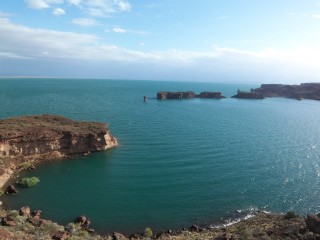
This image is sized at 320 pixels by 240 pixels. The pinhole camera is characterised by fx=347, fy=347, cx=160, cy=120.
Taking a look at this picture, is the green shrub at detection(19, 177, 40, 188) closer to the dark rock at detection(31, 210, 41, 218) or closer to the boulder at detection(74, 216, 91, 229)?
the dark rock at detection(31, 210, 41, 218)

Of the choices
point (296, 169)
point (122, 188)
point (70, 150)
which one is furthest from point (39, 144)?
point (296, 169)

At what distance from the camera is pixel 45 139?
6244 centimetres

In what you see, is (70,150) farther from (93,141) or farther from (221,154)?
(221,154)

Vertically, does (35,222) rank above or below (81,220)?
above

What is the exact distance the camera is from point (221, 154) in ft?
217

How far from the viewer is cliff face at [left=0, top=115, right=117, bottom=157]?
195 feet

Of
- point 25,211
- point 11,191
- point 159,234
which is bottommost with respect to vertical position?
point 159,234

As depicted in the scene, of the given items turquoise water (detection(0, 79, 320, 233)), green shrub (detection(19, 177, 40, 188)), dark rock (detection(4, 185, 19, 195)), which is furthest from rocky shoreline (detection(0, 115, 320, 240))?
dark rock (detection(4, 185, 19, 195))

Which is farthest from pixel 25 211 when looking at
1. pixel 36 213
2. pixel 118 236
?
pixel 118 236

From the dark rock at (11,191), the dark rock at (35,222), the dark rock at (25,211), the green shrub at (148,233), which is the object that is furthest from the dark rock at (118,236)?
the dark rock at (11,191)

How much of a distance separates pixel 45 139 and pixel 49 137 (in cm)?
80

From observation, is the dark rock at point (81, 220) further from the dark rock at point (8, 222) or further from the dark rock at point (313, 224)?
the dark rock at point (313, 224)

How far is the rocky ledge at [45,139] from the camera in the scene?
58375mm

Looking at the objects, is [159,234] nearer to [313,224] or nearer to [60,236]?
[60,236]
